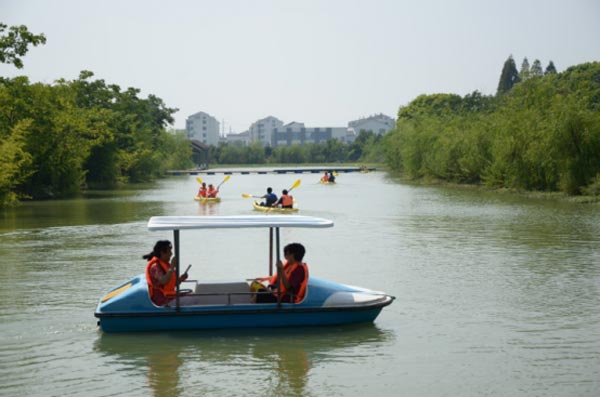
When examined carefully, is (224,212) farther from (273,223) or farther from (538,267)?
(273,223)

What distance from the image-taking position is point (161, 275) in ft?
36.9

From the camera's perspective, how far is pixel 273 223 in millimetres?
11305

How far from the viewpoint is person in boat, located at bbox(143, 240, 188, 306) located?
437 inches

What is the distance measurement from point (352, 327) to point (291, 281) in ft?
3.98

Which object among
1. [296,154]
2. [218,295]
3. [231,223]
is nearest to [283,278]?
[218,295]

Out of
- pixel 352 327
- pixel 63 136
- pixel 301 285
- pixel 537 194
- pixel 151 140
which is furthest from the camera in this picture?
pixel 151 140

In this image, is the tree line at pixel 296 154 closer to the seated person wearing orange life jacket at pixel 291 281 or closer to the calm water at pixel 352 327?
the calm water at pixel 352 327

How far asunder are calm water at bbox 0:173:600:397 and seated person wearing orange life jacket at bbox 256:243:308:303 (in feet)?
1.66

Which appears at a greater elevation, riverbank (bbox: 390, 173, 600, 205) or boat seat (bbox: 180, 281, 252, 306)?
riverbank (bbox: 390, 173, 600, 205)

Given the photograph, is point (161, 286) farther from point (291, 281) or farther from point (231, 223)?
point (291, 281)

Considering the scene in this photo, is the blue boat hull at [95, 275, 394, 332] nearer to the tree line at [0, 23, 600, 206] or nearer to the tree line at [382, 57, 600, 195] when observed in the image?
the tree line at [0, 23, 600, 206]

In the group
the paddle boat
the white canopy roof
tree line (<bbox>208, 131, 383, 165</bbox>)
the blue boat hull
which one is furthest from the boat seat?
tree line (<bbox>208, 131, 383, 165</bbox>)

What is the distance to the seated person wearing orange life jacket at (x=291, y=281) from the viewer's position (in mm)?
11266

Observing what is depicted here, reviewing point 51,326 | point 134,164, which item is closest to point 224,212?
point 51,326
